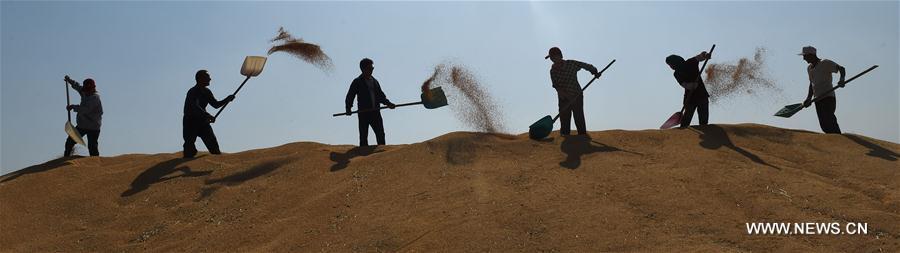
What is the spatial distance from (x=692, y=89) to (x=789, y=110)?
54.0 inches

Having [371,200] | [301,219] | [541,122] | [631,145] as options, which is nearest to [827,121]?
[631,145]

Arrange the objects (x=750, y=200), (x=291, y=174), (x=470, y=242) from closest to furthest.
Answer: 1. (x=470, y=242)
2. (x=750, y=200)
3. (x=291, y=174)

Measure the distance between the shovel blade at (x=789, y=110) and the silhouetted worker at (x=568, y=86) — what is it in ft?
8.21

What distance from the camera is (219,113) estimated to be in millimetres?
8844

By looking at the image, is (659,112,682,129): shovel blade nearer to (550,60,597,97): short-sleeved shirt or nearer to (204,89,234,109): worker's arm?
(550,60,597,97): short-sleeved shirt

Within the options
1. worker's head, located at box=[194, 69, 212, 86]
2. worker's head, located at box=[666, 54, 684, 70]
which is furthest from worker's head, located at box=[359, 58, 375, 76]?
worker's head, located at box=[666, 54, 684, 70]

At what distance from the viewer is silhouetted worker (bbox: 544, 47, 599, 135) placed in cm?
855

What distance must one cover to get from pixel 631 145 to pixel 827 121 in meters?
2.75

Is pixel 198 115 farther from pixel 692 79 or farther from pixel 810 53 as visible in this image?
pixel 810 53

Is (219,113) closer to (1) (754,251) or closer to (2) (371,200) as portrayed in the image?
(2) (371,200)

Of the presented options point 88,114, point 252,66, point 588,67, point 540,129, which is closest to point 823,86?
point 588,67

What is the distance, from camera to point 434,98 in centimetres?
916

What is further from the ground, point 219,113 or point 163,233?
point 219,113

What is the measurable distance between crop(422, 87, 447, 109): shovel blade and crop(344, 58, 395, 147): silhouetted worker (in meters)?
0.43
